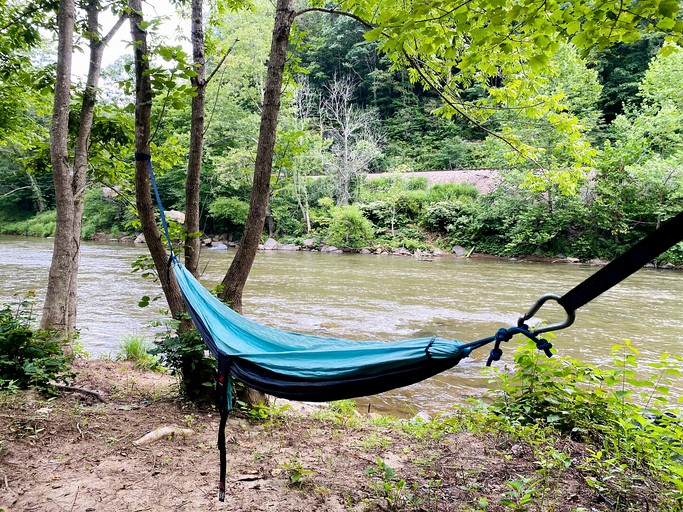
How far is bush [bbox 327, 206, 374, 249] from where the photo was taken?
13.5 metres

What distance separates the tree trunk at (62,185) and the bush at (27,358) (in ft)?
0.81

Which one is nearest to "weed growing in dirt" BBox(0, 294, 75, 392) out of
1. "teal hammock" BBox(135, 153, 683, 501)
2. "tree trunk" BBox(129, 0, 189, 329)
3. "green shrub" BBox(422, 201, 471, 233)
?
"tree trunk" BBox(129, 0, 189, 329)

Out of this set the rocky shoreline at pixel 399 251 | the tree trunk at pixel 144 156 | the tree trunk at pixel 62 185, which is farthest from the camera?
the rocky shoreline at pixel 399 251

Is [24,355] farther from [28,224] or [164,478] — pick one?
[28,224]

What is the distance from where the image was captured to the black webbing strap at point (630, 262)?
80 centimetres

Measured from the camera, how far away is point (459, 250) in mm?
13266

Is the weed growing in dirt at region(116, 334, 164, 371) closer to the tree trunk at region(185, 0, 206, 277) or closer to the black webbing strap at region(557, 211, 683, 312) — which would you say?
the tree trunk at region(185, 0, 206, 277)

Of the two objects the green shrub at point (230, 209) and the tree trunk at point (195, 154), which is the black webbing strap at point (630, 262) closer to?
the tree trunk at point (195, 154)

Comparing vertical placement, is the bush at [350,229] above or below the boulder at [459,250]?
above

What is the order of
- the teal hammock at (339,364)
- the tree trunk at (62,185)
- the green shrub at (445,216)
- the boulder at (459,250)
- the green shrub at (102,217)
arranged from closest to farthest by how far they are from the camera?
1. the teal hammock at (339,364)
2. the tree trunk at (62,185)
3. the boulder at (459,250)
4. the green shrub at (445,216)
5. the green shrub at (102,217)

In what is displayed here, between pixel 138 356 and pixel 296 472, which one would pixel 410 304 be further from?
pixel 296 472

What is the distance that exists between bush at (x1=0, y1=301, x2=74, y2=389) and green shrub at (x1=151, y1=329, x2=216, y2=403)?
59cm

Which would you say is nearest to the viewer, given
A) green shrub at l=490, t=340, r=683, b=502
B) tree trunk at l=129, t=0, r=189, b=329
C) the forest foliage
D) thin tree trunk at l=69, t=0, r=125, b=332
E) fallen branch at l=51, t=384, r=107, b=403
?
green shrub at l=490, t=340, r=683, b=502

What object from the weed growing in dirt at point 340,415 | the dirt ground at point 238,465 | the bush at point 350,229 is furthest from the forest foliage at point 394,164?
the weed growing in dirt at point 340,415
